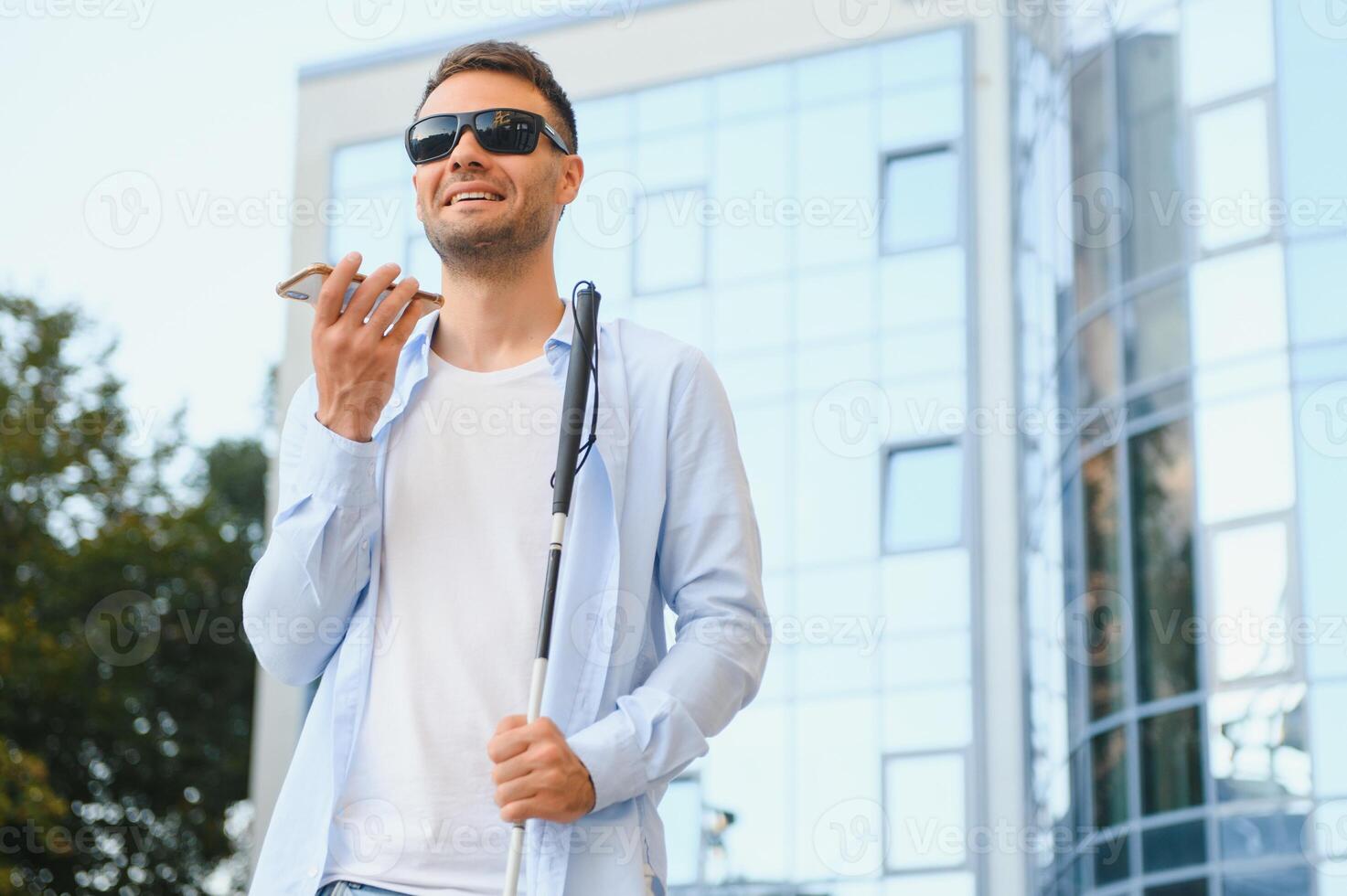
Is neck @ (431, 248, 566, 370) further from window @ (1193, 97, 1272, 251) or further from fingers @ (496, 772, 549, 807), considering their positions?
window @ (1193, 97, 1272, 251)

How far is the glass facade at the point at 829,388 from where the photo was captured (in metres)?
23.7

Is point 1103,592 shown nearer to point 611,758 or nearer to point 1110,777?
point 1110,777

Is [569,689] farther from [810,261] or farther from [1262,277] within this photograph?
[810,261]

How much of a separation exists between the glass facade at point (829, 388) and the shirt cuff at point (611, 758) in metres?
20.2

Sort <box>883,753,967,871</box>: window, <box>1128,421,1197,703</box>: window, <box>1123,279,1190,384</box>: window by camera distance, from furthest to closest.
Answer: <box>883,753,967,871</box>: window < <box>1123,279,1190,384</box>: window < <box>1128,421,1197,703</box>: window

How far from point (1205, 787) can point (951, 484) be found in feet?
26.4

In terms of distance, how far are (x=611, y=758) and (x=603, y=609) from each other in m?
0.34

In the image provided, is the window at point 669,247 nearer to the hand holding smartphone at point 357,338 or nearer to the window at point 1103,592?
the window at point 1103,592

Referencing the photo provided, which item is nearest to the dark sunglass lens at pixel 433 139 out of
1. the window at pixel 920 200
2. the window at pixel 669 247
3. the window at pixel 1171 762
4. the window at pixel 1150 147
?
the window at pixel 1171 762

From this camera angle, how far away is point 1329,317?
685 inches

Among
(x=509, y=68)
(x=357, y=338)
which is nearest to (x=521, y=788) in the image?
(x=357, y=338)

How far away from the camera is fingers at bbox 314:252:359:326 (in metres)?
3.39

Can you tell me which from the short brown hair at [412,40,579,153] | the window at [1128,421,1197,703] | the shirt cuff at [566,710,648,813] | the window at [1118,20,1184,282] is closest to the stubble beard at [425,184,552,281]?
the short brown hair at [412,40,579,153]

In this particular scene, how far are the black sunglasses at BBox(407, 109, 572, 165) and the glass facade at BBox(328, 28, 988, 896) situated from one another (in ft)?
65.6
